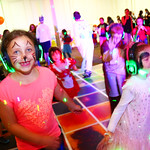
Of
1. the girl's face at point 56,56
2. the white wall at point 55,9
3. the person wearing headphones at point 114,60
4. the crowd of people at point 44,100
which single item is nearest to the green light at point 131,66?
the crowd of people at point 44,100

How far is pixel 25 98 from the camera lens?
1.28m

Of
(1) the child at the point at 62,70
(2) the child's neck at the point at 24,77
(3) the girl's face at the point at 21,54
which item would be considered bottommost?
(1) the child at the point at 62,70

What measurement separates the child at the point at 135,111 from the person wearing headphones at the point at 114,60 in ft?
3.88

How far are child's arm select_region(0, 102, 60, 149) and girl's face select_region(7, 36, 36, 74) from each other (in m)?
0.28

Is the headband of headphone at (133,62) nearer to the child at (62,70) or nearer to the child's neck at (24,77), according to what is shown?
the child's neck at (24,77)

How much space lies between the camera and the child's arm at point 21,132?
47.5 inches

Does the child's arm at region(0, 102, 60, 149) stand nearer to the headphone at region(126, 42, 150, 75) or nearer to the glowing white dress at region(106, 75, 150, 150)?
the glowing white dress at region(106, 75, 150, 150)

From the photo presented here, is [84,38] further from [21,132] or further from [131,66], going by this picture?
[21,132]

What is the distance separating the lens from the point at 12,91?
1.25 m

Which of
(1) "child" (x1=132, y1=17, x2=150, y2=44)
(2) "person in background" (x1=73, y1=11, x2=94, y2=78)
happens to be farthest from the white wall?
(2) "person in background" (x1=73, y1=11, x2=94, y2=78)

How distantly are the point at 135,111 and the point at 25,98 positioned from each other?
857 mm

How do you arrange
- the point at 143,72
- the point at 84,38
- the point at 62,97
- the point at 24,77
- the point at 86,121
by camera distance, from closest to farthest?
the point at 24,77
the point at 143,72
the point at 62,97
the point at 86,121
the point at 84,38

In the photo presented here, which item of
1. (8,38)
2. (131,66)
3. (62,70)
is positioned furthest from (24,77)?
(62,70)

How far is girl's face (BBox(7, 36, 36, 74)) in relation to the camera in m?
1.29
